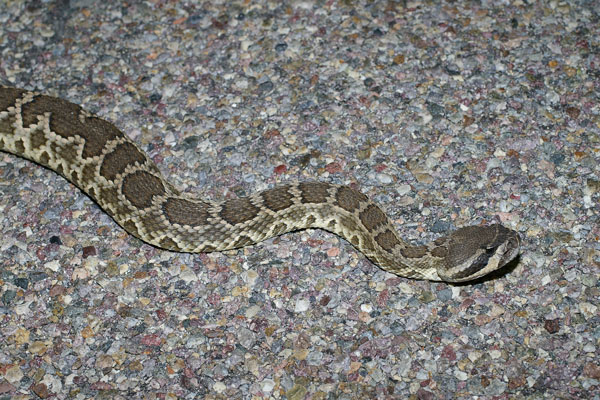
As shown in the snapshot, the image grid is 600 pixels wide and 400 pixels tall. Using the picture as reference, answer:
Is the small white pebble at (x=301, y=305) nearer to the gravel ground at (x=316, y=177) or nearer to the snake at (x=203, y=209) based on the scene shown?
the gravel ground at (x=316, y=177)

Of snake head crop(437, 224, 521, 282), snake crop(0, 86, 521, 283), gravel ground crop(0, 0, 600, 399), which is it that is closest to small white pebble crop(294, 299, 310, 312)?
gravel ground crop(0, 0, 600, 399)

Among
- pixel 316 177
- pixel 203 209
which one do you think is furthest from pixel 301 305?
pixel 316 177

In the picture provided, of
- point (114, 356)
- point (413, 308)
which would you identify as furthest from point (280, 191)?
point (114, 356)

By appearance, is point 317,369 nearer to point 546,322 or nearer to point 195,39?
point 546,322

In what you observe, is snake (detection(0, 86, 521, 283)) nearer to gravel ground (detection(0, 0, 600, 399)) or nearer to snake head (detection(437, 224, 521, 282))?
snake head (detection(437, 224, 521, 282))

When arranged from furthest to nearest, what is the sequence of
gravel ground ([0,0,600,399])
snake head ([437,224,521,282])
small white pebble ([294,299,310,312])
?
small white pebble ([294,299,310,312]) < snake head ([437,224,521,282]) < gravel ground ([0,0,600,399])
